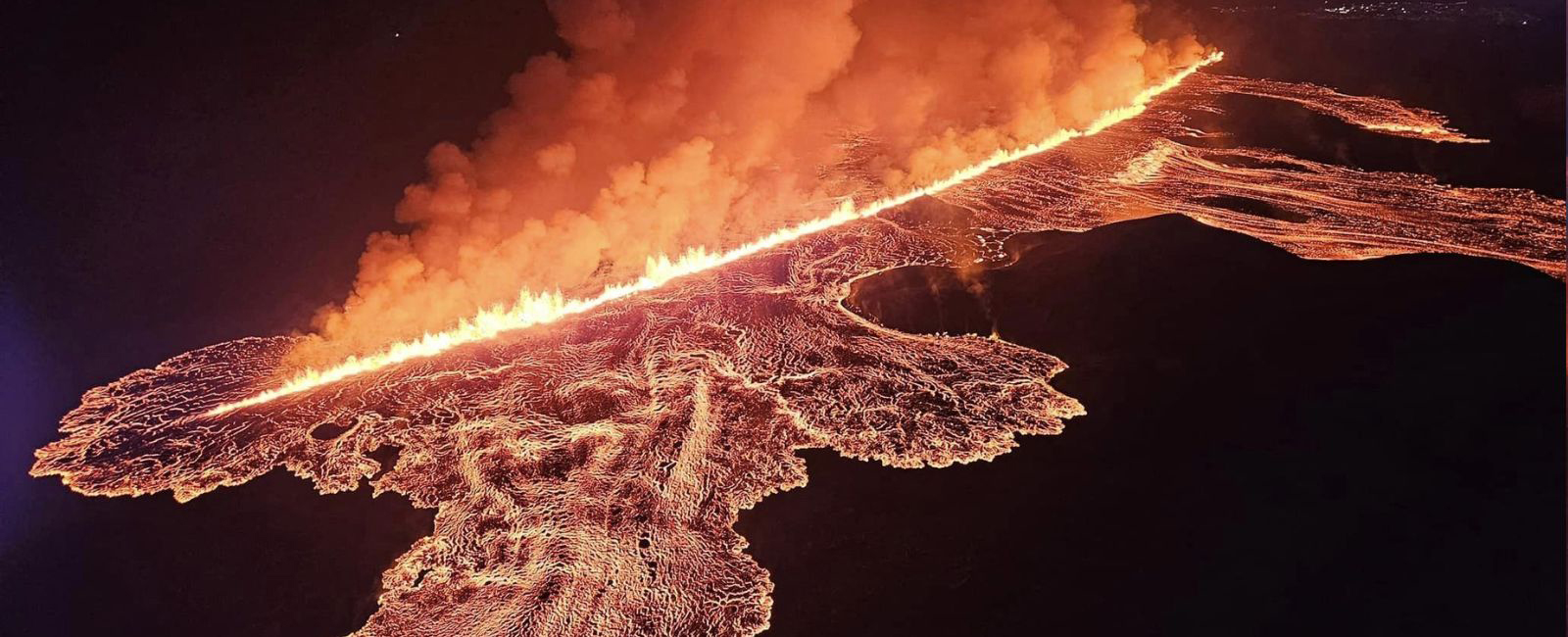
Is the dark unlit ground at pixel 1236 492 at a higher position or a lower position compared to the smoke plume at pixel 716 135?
lower

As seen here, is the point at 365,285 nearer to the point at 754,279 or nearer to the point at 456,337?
the point at 456,337

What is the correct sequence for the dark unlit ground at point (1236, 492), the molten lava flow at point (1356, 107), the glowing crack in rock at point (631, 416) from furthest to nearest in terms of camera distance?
the molten lava flow at point (1356, 107), the glowing crack in rock at point (631, 416), the dark unlit ground at point (1236, 492)

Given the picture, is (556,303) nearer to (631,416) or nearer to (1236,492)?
(631,416)

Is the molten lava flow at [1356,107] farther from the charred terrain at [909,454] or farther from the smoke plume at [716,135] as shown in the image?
the charred terrain at [909,454]

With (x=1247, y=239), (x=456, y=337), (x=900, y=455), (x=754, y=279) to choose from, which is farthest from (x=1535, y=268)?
(x=456, y=337)

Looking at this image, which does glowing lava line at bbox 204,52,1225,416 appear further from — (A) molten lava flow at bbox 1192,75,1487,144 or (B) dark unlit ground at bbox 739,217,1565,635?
(A) molten lava flow at bbox 1192,75,1487,144

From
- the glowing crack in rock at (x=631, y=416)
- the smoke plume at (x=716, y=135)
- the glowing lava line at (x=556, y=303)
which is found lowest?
the glowing crack in rock at (x=631, y=416)

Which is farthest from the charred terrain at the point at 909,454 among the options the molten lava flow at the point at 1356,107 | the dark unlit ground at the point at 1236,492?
the molten lava flow at the point at 1356,107
